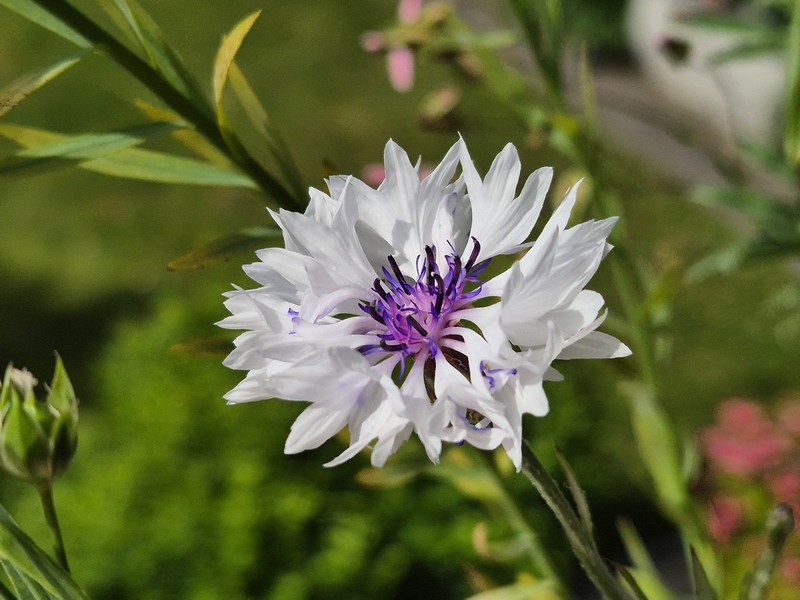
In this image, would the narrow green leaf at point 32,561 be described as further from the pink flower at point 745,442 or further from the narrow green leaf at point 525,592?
the pink flower at point 745,442

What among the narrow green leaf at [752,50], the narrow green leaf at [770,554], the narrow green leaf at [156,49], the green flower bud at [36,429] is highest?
the narrow green leaf at [156,49]

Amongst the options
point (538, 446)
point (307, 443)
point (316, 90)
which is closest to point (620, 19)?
point (316, 90)

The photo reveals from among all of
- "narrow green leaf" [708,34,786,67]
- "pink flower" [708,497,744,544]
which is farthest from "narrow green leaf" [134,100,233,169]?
"pink flower" [708,497,744,544]

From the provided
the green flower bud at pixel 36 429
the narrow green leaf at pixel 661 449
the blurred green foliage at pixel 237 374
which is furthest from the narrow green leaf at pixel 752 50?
the green flower bud at pixel 36 429

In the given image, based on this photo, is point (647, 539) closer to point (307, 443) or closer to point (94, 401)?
→ point (94, 401)

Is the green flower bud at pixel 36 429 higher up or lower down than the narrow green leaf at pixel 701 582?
higher up

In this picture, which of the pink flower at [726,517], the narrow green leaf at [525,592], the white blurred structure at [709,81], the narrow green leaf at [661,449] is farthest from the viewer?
the white blurred structure at [709,81]

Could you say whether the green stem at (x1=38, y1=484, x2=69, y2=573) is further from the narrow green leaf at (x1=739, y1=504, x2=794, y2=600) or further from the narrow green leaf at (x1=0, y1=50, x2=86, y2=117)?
the narrow green leaf at (x1=739, y1=504, x2=794, y2=600)
